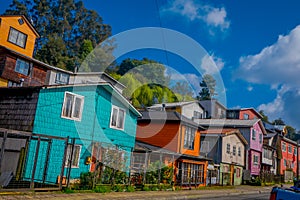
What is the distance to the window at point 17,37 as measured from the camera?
34.0 meters

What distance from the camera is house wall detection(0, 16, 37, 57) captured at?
3288cm

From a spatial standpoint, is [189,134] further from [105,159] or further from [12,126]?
[12,126]

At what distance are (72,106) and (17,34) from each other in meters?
21.6

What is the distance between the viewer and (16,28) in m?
34.8

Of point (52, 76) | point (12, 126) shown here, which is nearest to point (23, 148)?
point (12, 126)

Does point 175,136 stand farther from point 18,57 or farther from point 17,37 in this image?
point 17,37

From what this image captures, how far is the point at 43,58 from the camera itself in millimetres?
56406

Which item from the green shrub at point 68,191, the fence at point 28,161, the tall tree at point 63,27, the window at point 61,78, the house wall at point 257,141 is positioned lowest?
the green shrub at point 68,191

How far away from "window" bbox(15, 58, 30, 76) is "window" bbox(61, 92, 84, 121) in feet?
49.8

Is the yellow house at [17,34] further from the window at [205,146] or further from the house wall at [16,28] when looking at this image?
→ the window at [205,146]

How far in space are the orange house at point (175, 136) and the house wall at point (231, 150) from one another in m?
6.63

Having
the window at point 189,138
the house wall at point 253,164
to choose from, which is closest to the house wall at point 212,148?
the window at point 189,138

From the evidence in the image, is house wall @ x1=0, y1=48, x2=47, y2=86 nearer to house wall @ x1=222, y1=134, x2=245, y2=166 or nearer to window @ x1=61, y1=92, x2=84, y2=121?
window @ x1=61, y1=92, x2=84, y2=121

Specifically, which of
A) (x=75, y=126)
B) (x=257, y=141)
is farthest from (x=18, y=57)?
(x=257, y=141)
